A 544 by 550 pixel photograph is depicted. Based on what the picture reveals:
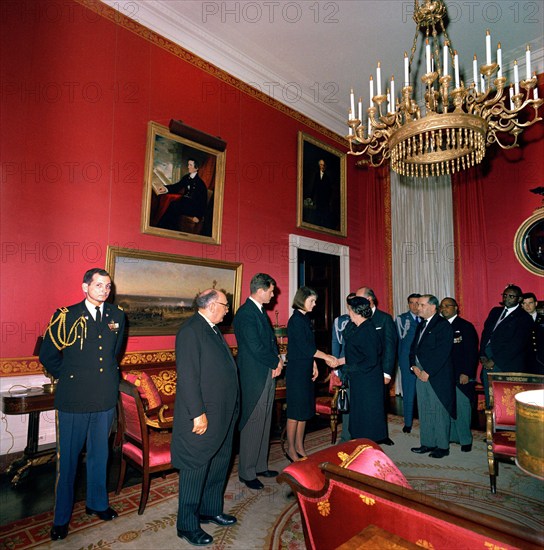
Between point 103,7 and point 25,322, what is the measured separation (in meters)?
3.87

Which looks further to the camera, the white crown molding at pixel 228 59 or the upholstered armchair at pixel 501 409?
the white crown molding at pixel 228 59

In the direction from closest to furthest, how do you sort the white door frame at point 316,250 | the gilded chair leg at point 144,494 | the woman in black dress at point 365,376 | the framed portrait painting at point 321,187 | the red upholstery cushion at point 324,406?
1. the gilded chair leg at point 144,494
2. the woman in black dress at point 365,376
3. the red upholstery cushion at point 324,406
4. the white door frame at point 316,250
5. the framed portrait painting at point 321,187

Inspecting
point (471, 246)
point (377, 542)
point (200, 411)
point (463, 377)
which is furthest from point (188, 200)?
point (471, 246)

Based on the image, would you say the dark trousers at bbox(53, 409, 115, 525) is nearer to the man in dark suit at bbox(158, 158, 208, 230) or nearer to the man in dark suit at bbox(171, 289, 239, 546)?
the man in dark suit at bbox(171, 289, 239, 546)

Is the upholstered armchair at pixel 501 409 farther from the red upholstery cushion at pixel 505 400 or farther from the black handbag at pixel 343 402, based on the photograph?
the black handbag at pixel 343 402

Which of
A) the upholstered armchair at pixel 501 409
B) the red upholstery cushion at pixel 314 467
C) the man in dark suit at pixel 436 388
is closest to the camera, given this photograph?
the red upholstery cushion at pixel 314 467

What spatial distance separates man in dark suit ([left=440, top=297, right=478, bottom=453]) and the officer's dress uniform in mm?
4012

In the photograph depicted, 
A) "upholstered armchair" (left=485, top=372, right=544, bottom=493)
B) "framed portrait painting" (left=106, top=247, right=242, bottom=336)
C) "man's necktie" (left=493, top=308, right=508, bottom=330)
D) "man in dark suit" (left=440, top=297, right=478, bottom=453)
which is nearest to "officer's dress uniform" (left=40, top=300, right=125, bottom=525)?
"framed portrait painting" (left=106, top=247, right=242, bottom=336)

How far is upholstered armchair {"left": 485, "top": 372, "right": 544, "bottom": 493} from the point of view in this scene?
11.6ft

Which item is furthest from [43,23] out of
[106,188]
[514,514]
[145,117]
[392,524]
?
[514,514]

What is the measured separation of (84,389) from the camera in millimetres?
2924

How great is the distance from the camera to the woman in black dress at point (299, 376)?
4059mm

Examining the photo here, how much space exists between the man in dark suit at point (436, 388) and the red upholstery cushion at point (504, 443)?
3.07 ft

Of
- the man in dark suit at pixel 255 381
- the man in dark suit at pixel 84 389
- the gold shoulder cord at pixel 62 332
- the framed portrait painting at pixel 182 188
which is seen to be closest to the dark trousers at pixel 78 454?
the man in dark suit at pixel 84 389
